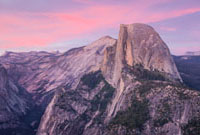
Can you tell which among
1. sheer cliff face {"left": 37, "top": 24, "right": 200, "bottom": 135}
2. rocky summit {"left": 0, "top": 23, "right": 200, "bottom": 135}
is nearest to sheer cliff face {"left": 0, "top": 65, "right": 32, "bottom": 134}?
rocky summit {"left": 0, "top": 23, "right": 200, "bottom": 135}

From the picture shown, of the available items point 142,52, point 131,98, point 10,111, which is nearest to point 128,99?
point 131,98

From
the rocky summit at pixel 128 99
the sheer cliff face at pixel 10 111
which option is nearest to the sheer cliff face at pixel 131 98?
the rocky summit at pixel 128 99

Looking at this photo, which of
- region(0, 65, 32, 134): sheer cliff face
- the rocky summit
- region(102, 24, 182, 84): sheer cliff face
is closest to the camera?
the rocky summit

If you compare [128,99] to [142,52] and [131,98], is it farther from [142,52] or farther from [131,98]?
[142,52]

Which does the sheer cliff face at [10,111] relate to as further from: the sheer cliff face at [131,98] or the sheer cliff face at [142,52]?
the sheer cliff face at [142,52]

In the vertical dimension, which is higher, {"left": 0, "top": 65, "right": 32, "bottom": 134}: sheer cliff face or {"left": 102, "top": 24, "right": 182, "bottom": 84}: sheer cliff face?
{"left": 102, "top": 24, "right": 182, "bottom": 84}: sheer cliff face

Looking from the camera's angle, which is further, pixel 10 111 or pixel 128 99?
pixel 10 111

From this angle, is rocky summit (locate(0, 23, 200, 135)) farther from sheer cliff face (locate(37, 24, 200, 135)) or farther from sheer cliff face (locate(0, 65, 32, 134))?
sheer cliff face (locate(0, 65, 32, 134))

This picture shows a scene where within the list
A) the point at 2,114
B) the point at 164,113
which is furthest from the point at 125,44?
the point at 2,114
